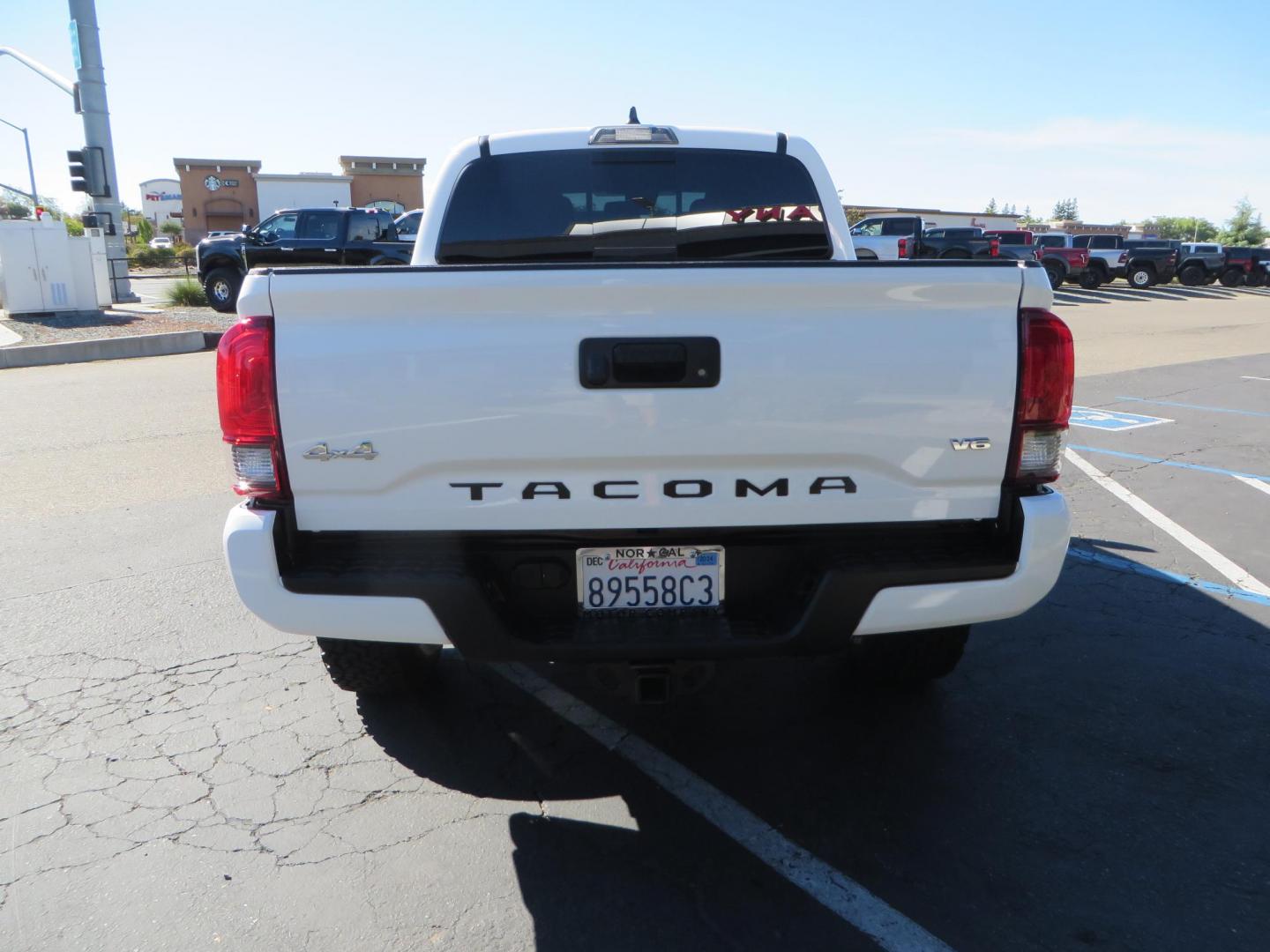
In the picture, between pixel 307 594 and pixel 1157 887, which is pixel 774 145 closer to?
pixel 307 594

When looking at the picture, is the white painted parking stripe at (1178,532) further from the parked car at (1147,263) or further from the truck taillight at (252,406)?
the parked car at (1147,263)

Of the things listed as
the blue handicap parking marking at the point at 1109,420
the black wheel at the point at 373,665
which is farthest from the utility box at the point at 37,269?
the black wheel at the point at 373,665

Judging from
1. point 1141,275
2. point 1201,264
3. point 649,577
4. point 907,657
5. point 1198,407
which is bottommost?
point 1198,407

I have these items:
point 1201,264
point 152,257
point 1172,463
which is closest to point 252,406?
point 1172,463

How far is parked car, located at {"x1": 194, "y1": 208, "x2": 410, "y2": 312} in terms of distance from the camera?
18.9 m

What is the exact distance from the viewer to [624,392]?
97.7 inches

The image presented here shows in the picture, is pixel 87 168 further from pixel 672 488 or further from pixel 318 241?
pixel 672 488

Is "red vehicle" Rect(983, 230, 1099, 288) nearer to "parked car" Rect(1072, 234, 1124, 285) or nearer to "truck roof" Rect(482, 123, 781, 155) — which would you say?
"parked car" Rect(1072, 234, 1124, 285)

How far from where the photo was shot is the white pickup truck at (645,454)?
2.46 metres

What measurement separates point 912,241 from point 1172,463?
2117cm

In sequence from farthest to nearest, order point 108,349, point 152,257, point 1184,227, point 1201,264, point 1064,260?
point 1184,227 < point 152,257 < point 1201,264 < point 1064,260 < point 108,349

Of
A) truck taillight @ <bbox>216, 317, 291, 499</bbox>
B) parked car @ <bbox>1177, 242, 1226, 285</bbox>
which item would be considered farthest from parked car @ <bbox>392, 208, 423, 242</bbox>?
parked car @ <bbox>1177, 242, 1226, 285</bbox>

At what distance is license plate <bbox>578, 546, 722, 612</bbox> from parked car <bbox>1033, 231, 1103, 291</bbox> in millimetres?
34138

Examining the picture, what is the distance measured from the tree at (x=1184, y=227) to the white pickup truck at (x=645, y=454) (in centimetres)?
13003
